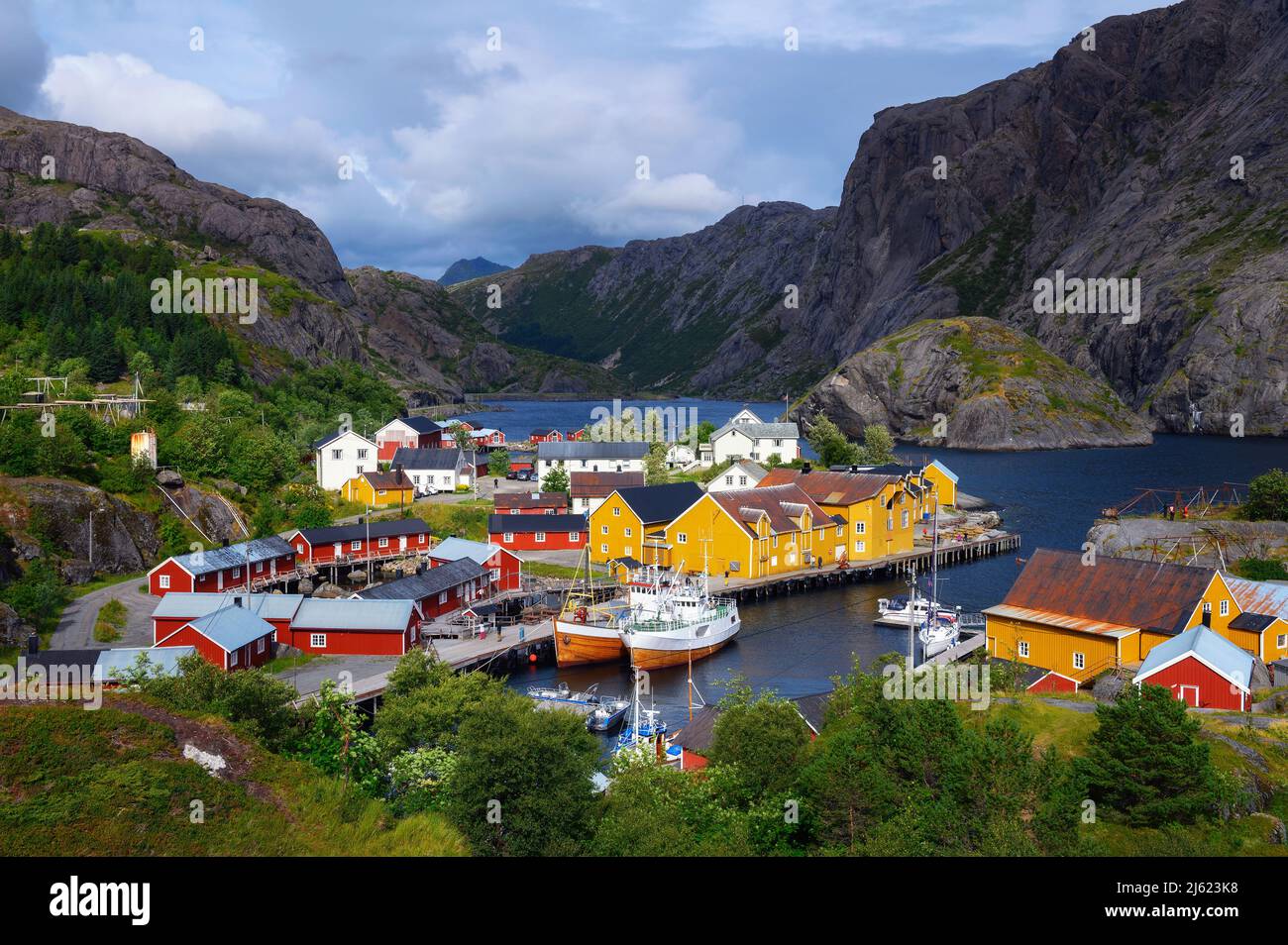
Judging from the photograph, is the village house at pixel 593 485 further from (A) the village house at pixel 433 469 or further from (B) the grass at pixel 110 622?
(B) the grass at pixel 110 622

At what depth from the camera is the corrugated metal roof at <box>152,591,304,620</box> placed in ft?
148

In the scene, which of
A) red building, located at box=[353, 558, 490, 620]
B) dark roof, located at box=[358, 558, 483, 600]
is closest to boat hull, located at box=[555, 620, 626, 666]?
red building, located at box=[353, 558, 490, 620]

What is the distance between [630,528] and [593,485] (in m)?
11.6

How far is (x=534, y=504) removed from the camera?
74125mm

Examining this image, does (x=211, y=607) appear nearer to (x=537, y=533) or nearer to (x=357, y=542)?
(x=357, y=542)

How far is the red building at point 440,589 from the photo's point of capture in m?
49.3

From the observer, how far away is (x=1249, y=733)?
24.9 m

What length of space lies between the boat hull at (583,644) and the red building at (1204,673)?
78.1ft

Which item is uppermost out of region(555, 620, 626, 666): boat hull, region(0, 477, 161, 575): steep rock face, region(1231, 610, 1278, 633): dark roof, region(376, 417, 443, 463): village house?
region(376, 417, 443, 463): village house

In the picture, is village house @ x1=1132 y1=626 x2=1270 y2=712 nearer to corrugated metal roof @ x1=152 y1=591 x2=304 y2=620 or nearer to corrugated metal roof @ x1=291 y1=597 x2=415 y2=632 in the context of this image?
corrugated metal roof @ x1=291 y1=597 x2=415 y2=632

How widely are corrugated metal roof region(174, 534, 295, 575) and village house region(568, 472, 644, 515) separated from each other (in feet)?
73.3

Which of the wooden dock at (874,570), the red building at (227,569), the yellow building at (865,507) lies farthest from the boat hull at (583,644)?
the yellow building at (865,507)

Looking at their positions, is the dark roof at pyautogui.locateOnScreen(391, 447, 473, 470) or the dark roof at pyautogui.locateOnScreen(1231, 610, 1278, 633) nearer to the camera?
the dark roof at pyautogui.locateOnScreen(1231, 610, 1278, 633)
